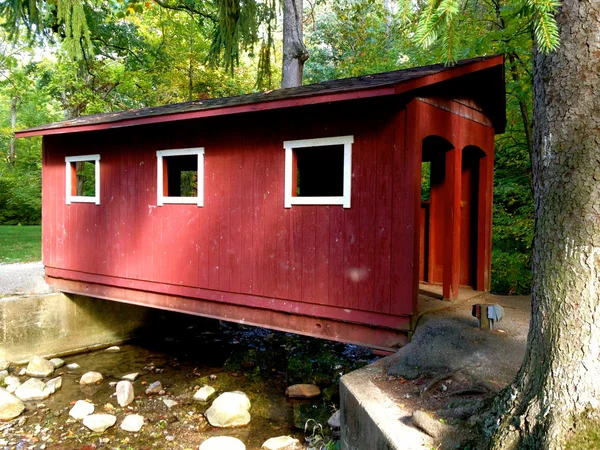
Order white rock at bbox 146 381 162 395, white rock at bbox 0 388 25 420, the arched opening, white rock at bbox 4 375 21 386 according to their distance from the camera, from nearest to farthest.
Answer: white rock at bbox 0 388 25 420 → white rock at bbox 146 381 162 395 → white rock at bbox 4 375 21 386 → the arched opening

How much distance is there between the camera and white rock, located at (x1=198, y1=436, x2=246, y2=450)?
206 inches

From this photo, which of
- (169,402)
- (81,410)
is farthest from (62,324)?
(169,402)

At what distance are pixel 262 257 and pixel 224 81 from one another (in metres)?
12.9

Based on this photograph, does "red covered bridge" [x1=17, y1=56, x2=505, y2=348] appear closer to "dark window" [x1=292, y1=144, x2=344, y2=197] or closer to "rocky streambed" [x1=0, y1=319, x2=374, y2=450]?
"dark window" [x1=292, y1=144, x2=344, y2=197]

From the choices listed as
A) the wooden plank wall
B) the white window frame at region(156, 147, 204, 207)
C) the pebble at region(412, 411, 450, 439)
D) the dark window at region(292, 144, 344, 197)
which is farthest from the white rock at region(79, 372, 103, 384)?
the pebble at region(412, 411, 450, 439)

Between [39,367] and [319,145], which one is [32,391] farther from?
[319,145]

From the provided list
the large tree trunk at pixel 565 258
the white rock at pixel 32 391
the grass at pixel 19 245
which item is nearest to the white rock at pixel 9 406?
the white rock at pixel 32 391

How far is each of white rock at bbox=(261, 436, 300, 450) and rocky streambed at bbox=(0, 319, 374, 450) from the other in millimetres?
11

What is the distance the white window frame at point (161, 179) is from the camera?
708 centimetres

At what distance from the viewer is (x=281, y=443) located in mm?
5422

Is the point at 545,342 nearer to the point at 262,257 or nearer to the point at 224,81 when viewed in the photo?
the point at 262,257

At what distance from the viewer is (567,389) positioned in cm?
261

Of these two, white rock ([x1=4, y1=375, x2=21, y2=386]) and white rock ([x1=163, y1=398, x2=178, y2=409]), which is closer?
white rock ([x1=163, y1=398, x2=178, y2=409])

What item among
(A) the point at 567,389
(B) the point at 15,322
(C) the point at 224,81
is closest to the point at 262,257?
(A) the point at 567,389
